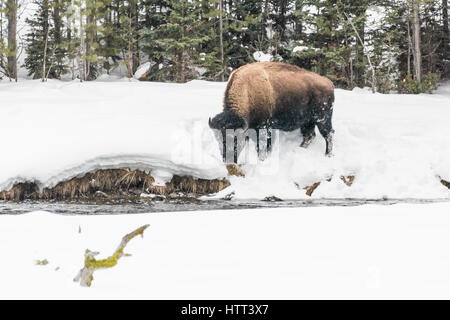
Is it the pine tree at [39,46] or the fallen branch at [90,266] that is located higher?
the pine tree at [39,46]

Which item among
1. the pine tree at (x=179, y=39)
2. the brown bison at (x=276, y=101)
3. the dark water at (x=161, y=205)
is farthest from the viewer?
the pine tree at (x=179, y=39)

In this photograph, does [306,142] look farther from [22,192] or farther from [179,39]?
[179,39]

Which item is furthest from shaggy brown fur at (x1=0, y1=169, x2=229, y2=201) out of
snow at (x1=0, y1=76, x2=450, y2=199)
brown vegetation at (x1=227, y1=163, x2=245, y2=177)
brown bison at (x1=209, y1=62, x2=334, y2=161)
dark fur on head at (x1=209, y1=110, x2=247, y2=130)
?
brown bison at (x1=209, y1=62, x2=334, y2=161)

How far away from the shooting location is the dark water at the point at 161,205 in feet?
16.2

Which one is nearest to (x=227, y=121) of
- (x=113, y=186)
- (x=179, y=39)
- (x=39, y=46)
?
(x=113, y=186)

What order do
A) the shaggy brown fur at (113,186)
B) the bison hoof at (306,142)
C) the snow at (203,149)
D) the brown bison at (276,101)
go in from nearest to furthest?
the shaggy brown fur at (113,186) → the snow at (203,149) → the brown bison at (276,101) → the bison hoof at (306,142)

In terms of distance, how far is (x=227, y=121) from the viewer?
21.5ft

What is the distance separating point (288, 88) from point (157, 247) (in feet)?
19.4

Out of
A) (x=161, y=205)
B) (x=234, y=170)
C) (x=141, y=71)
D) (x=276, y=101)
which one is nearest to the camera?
(x=161, y=205)

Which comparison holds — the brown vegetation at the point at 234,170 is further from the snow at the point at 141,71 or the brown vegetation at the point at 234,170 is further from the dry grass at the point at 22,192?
the snow at the point at 141,71

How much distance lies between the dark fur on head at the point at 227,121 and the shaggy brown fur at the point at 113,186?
3.20 ft

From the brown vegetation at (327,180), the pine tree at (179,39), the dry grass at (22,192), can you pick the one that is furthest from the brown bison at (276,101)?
the pine tree at (179,39)

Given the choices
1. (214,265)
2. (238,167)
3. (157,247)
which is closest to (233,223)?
(157,247)

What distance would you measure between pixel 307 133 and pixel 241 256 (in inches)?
250
